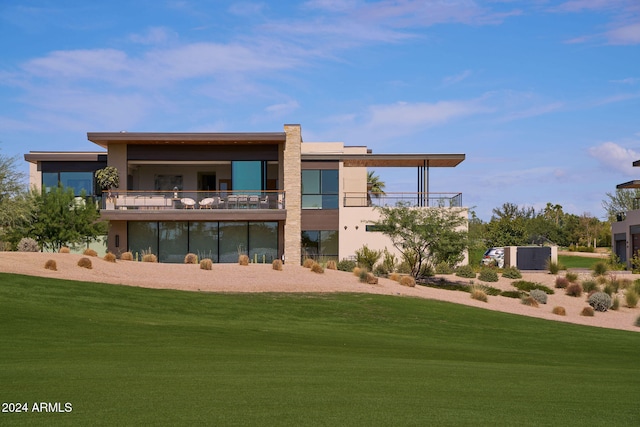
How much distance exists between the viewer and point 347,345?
1778 cm

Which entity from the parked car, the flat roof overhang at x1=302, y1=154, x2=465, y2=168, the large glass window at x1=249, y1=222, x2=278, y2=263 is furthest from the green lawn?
the parked car

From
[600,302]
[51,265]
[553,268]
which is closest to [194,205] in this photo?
[51,265]

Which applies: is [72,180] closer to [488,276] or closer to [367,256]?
[367,256]

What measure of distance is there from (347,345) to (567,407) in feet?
28.3

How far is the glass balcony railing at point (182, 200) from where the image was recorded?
41031 millimetres

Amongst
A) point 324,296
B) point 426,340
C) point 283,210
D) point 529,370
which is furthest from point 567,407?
point 283,210

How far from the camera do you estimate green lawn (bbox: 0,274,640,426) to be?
866 centimetres

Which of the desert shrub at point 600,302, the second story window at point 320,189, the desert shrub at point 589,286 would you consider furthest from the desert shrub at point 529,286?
the second story window at point 320,189

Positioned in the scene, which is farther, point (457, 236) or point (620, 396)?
point (457, 236)

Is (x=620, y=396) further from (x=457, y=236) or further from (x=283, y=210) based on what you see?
(x=283, y=210)

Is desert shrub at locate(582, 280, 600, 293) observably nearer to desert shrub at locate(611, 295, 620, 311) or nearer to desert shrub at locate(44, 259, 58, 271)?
desert shrub at locate(611, 295, 620, 311)

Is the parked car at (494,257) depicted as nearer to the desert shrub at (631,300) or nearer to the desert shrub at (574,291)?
the desert shrub at (574,291)

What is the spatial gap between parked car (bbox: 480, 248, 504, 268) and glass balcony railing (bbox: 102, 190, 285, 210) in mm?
19136

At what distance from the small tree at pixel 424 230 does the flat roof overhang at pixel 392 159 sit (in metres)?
6.31
